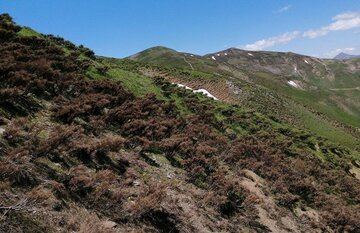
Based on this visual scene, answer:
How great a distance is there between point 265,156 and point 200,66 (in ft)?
317

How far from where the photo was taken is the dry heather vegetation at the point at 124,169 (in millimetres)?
11008

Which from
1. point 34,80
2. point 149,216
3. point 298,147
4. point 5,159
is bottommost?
point 298,147

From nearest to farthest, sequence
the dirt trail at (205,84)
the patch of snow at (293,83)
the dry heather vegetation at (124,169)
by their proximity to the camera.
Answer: the dry heather vegetation at (124,169)
the dirt trail at (205,84)
the patch of snow at (293,83)

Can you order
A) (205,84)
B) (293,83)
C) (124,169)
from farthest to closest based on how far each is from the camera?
(293,83), (205,84), (124,169)

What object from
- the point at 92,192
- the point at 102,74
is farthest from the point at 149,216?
the point at 102,74

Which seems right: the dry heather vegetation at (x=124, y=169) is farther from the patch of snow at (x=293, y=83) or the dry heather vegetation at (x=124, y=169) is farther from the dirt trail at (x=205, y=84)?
the patch of snow at (x=293, y=83)

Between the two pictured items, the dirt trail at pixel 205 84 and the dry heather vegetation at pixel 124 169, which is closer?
the dry heather vegetation at pixel 124 169

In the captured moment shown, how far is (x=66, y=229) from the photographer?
9.73 m

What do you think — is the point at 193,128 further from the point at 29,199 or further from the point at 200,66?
the point at 200,66

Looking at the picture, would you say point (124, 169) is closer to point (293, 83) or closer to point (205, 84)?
point (205, 84)

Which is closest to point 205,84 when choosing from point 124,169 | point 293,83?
point 124,169

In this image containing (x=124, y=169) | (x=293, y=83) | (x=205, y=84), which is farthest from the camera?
(x=293, y=83)

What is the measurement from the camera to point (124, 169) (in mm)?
15648

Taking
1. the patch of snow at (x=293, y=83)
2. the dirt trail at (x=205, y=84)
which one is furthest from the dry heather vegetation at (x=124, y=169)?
the patch of snow at (x=293, y=83)
